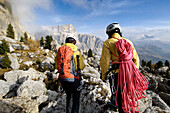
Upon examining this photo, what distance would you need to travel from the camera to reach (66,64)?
158 inches

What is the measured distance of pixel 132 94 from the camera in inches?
116

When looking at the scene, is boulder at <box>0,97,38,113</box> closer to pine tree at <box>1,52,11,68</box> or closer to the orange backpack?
the orange backpack

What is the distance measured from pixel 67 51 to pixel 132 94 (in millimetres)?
3186

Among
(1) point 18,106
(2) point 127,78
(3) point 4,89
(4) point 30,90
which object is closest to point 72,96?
(2) point 127,78

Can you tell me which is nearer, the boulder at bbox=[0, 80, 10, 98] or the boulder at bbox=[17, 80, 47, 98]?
the boulder at bbox=[17, 80, 47, 98]

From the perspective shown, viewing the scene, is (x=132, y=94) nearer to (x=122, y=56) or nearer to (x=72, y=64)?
(x=122, y=56)

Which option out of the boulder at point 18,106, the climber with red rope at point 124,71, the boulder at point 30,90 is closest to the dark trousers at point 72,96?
the climber with red rope at point 124,71

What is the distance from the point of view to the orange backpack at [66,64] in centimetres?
400

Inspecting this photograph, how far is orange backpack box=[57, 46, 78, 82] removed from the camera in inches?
157

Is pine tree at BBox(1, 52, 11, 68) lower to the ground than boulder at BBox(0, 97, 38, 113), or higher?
higher

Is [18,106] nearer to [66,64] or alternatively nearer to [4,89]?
[66,64]

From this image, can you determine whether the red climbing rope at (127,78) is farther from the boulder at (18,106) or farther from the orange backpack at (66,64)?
the boulder at (18,106)

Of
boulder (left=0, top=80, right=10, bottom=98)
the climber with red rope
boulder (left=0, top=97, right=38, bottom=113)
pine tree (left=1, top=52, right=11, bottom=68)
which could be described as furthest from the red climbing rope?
pine tree (left=1, top=52, right=11, bottom=68)

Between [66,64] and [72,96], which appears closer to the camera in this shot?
[66,64]
